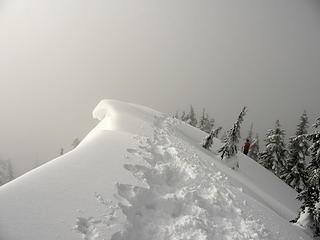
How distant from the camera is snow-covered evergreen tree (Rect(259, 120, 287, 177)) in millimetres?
35844

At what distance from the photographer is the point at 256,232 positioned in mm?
8992

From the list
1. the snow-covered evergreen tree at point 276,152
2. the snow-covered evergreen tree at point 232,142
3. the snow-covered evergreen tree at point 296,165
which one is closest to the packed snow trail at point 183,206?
the snow-covered evergreen tree at point 232,142

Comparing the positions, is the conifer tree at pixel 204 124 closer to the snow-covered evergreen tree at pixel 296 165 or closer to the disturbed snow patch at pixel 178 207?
the snow-covered evergreen tree at pixel 296 165

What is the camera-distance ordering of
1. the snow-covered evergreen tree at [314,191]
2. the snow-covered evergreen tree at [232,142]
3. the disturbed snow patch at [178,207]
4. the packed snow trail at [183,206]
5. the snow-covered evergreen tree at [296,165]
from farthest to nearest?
the snow-covered evergreen tree at [296,165] → the snow-covered evergreen tree at [232,142] → the snow-covered evergreen tree at [314,191] → the packed snow trail at [183,206] → the disturbed snow patch at [178,207]

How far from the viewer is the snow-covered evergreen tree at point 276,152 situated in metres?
35.8

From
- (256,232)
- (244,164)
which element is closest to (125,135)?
(256,232)

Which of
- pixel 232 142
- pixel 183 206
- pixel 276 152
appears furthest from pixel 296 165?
pixel 183 206

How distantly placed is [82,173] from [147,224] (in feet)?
9.15

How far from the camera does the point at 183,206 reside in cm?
951

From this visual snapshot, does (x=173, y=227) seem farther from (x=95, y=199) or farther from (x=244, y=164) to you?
(x=244, y=164)

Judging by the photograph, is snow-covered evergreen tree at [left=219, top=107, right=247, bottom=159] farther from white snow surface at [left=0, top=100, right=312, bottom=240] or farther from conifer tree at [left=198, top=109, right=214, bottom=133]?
conifer tree at [left=198, top=109, right=214, bottom=133]

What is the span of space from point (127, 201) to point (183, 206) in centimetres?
191

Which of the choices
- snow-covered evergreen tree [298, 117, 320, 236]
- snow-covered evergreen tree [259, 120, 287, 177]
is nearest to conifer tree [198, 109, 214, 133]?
snow-covered evergreen tree [259, 120, 287, 177]

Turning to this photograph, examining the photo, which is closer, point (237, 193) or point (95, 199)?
point (95, 199)
